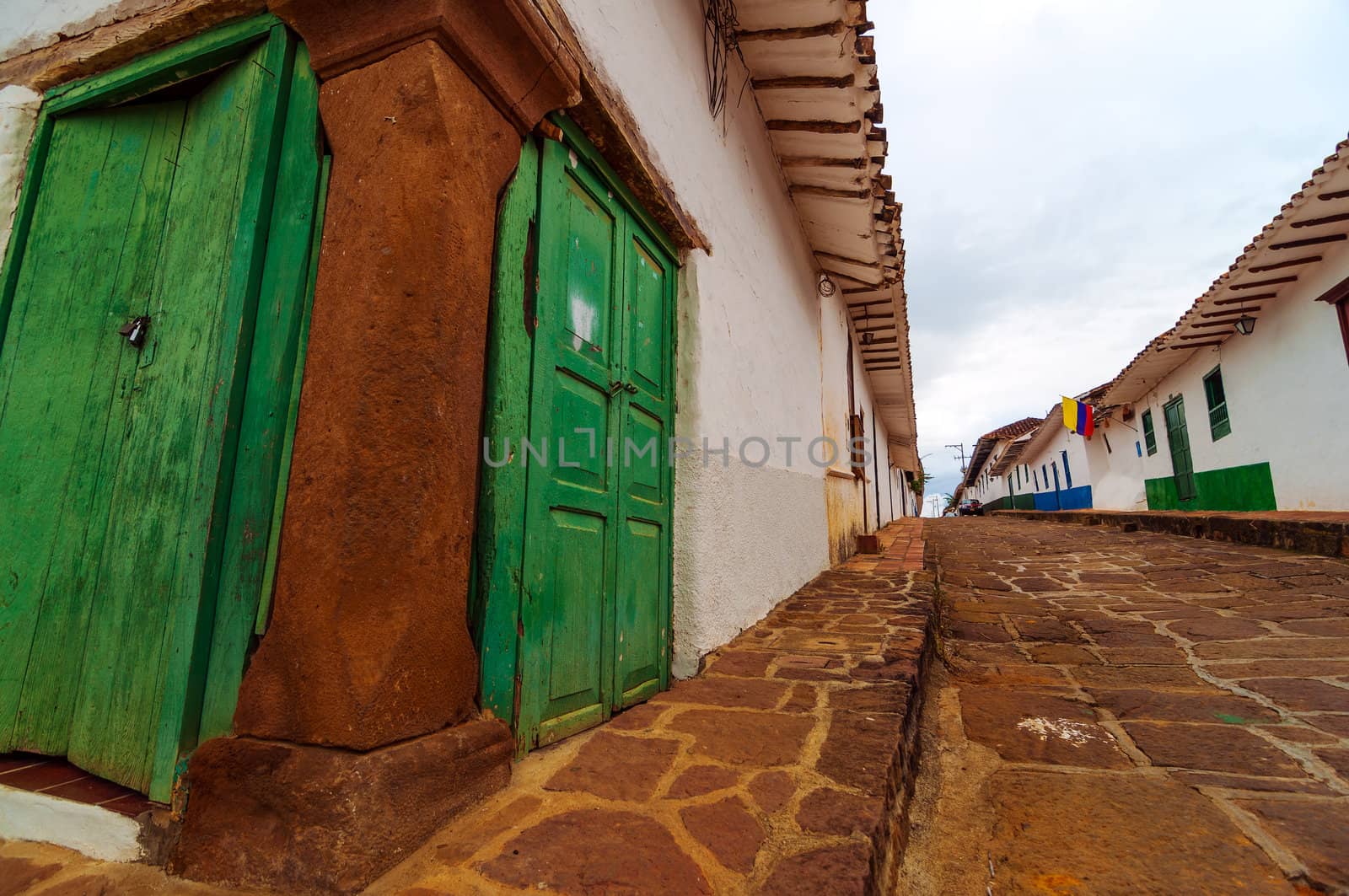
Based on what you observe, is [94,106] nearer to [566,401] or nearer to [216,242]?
[216,242]

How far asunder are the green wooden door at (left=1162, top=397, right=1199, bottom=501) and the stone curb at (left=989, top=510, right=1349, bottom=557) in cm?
181

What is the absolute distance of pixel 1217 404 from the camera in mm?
11094

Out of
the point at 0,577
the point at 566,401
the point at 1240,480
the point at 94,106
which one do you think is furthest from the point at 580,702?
the point at 1240,480

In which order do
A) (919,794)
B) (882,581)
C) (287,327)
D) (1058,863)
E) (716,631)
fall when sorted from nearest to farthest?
(1058,863)
(287,327)
(919,794)
(716,631)
(882,581)

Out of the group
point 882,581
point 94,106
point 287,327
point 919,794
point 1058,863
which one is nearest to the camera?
point 1058,863

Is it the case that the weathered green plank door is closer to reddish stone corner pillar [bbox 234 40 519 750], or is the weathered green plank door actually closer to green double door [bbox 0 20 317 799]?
reddish stone corner pillar [bbox 234 40 519 750]

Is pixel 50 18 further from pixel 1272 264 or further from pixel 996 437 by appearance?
pixel 996 437

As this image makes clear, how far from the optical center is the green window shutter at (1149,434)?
14.1 metres

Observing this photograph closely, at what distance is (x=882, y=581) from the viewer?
17.4 feet

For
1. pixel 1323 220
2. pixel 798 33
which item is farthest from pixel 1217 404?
pixel 798 33

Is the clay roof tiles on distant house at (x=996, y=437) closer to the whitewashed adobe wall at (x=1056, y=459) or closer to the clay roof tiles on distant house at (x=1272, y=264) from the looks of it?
the whitewashed adobe wall at (x=1056, y=459)

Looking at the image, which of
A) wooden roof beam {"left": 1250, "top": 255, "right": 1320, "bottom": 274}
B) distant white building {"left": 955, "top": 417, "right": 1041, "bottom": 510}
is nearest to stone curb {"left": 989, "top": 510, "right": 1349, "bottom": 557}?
wooden roof beam {"left": 1250, "top": 255, "right": 1320, "bottom": 274}

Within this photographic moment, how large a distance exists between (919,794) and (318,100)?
2786 millimetres

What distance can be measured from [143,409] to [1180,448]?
16301mm
